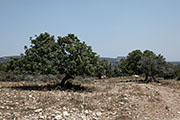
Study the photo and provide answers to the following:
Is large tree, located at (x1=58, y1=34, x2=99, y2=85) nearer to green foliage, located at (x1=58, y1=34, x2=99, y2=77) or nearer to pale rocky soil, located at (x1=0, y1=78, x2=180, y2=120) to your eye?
green foliage, located at (x1=58, y1=34, x2=99, y2=77)

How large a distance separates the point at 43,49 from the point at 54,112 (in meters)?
4.71

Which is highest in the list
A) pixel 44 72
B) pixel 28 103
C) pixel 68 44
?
pixel 68 44

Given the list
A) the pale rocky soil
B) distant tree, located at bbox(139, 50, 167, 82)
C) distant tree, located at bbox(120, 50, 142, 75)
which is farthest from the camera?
distant tree, located at bbox(120, 50, 142, 75)

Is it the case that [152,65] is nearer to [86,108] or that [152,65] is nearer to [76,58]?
[76,58]

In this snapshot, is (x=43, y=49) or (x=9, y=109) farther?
(x=43, y=49)

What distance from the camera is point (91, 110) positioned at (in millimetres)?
7094

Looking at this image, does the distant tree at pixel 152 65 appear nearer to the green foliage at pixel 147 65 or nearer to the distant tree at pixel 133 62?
the green foliage at pixel 147 65

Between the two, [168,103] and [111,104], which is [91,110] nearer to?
[111,104]

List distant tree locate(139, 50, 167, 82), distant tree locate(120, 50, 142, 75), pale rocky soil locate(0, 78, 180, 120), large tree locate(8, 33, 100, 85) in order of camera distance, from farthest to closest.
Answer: distant tree locate(120, 50, 142, 75)
distant tree locate(139, 50, 167, 82)
large tree locate(8, 33, 100, 85)
pale rocky soil locate(0, 78, 180, 120)

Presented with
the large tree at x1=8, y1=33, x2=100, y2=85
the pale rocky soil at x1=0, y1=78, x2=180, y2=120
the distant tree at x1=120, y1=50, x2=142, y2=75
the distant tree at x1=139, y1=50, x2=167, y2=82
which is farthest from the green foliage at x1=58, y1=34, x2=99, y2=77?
the distant tree at x1=120, y1=50, x2=142, y2=75

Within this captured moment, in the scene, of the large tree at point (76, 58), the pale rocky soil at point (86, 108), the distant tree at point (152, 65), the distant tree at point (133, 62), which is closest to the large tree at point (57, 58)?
the large tree at point (76, 58)

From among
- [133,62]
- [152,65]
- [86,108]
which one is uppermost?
[133,62]

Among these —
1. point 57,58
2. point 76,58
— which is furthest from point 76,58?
point 57,58


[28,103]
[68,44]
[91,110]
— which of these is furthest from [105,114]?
[68,44]
